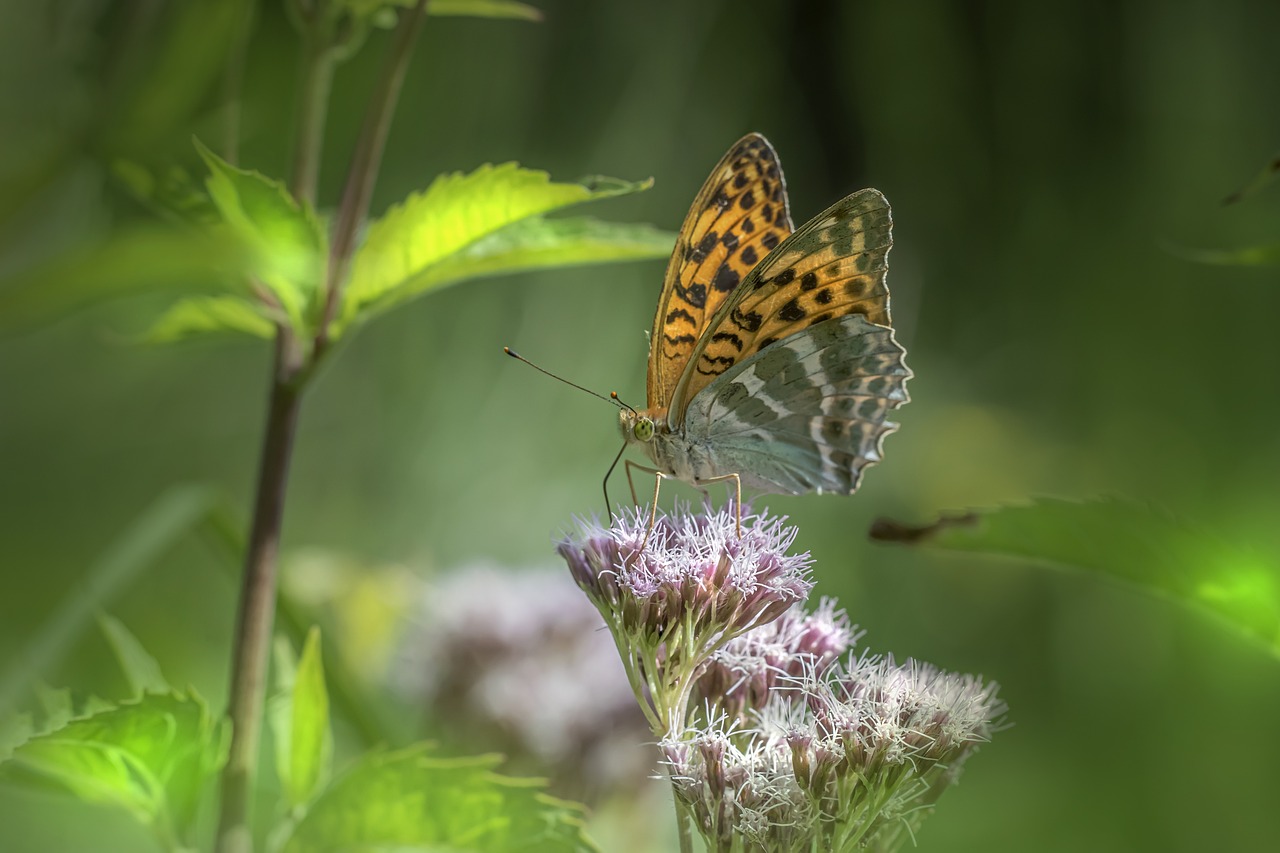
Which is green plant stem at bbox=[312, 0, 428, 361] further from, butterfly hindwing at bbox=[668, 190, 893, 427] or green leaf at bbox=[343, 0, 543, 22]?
butterfly hindwing at bbox=[668, 190, 893, 427]

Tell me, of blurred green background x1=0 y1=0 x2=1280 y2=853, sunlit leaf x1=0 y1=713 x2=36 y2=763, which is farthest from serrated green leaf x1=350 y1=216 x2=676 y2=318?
blurred green background x1=0 y1=0 x2=1280 y2=853

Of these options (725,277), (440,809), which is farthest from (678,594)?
(725,277)

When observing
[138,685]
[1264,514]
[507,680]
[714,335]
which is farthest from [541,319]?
[138,685]

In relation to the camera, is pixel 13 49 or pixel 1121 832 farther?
pixel 1121 832

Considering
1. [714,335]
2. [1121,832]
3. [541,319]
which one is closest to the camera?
[714,335]

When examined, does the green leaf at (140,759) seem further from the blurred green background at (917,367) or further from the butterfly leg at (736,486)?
the blurred green background at (917,367)

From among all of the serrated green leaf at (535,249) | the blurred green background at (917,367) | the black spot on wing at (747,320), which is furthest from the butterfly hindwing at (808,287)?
the blurred green background at (917,367)

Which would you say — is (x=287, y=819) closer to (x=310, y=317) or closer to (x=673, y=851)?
(x=310, y=317)
